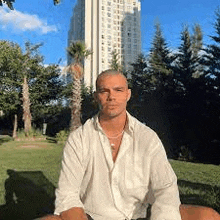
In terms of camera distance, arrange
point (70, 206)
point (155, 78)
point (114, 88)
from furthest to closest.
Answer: point (155, 78), point (114, 88), point (70, 206)

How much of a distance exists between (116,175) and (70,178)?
0.26 meters

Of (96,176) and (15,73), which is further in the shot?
(15,73)

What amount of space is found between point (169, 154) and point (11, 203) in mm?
16607

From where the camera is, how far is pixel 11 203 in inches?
186

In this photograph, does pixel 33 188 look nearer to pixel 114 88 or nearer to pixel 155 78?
pixel 114 88

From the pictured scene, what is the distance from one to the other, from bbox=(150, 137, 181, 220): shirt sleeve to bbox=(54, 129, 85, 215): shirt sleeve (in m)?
0.41

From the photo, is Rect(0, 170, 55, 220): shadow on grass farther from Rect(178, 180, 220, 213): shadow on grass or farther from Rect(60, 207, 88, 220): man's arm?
Rect(60, 207, 88, 220): man's arm

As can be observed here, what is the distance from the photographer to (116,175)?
5.16ft

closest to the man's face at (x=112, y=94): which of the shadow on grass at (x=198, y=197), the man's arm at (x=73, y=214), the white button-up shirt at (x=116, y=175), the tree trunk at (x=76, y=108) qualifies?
the white button-up shirt at (x=116, y=175)

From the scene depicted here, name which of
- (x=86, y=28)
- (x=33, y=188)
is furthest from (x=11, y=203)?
(x=86, y=28)

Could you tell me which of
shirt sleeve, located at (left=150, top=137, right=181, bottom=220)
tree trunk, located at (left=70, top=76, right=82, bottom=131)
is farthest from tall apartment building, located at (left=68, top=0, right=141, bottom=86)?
shirt sleeve, located at (left=150, top=137, right=181, bottom=220)

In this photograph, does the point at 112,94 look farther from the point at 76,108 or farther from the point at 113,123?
the point at 76,108

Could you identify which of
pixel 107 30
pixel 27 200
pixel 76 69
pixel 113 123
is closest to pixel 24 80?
pixel 76 69

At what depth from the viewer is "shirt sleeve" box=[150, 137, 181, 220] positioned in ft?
4.82
